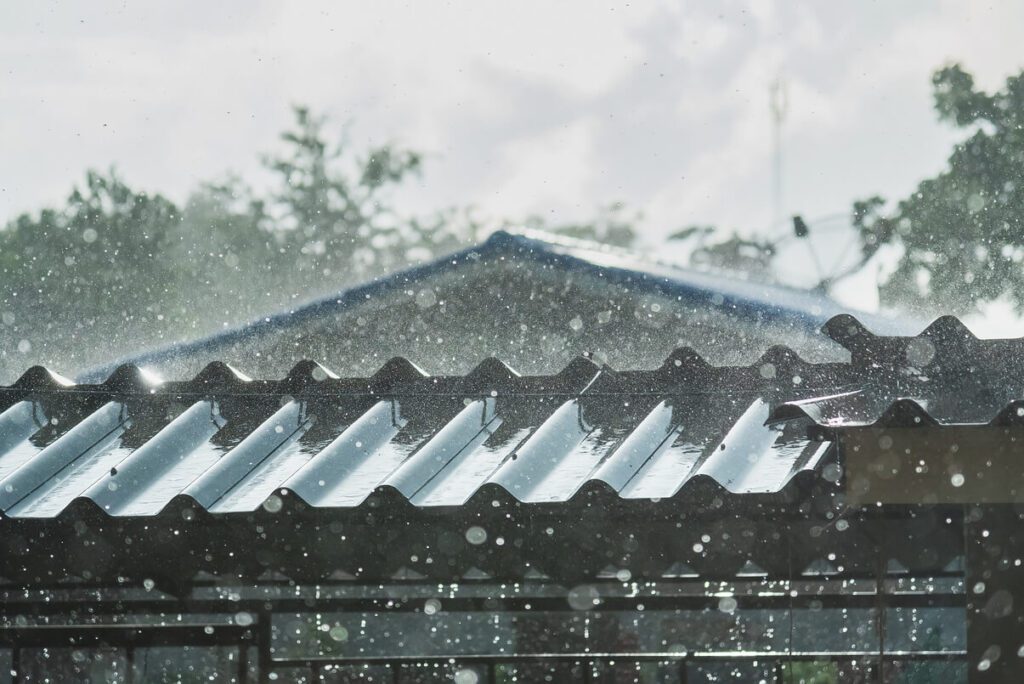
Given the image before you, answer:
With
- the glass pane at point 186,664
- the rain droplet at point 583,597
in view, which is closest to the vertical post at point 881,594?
the rain droplet at point 583,597

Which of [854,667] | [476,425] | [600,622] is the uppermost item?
[476,425]

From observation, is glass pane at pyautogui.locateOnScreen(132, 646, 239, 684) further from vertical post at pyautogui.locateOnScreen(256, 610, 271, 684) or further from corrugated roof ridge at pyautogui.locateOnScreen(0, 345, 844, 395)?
corrugated roof ridge at pyautogui.locateOnScreen(0, 345, 844, 395)

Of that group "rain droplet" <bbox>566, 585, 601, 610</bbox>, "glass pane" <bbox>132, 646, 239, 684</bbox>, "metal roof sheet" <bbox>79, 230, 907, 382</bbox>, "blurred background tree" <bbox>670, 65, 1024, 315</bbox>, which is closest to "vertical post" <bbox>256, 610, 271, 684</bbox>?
"glass pane" <bbox>132, 646, 239, 684</bbox>

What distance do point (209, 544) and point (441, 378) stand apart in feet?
3.99

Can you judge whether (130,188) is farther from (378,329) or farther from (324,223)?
(378,329)

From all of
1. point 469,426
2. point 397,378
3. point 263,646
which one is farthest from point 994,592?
point 263,646

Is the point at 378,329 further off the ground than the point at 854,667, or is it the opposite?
the point at 378,329

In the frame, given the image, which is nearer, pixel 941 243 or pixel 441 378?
pixel 441 378

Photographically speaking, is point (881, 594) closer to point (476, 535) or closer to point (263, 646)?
point (476, 535)

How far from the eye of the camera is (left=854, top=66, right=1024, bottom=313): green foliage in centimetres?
1922

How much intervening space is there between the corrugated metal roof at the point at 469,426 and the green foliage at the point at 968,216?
15.3 meters

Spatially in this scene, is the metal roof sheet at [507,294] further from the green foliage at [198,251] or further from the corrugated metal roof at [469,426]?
the green foliage at [198,251]

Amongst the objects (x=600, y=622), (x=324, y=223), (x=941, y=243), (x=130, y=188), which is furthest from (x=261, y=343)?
(x=324, y=223)

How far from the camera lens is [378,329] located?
822 cm
